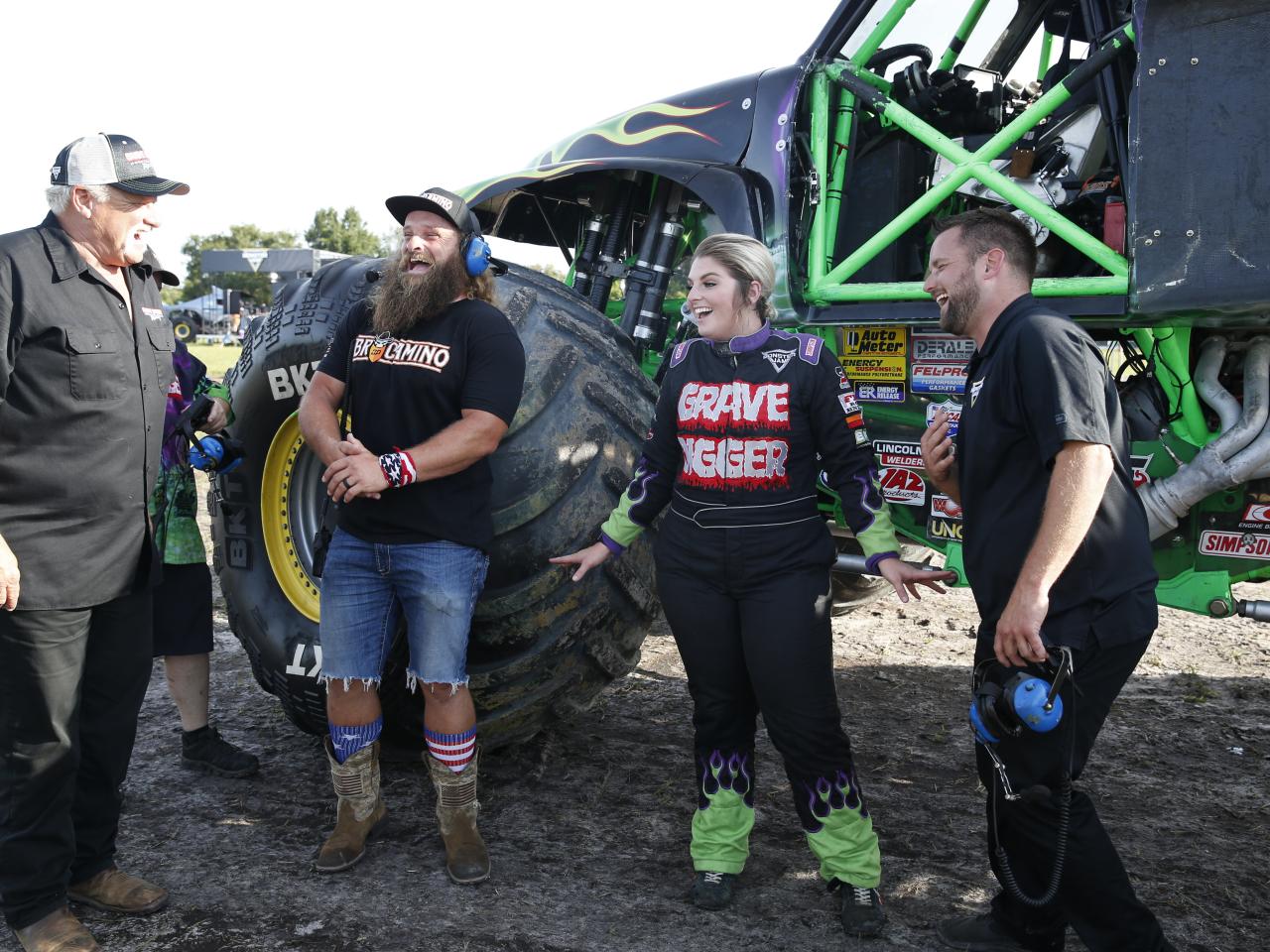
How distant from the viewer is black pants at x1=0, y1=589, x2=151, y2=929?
8.41 ft

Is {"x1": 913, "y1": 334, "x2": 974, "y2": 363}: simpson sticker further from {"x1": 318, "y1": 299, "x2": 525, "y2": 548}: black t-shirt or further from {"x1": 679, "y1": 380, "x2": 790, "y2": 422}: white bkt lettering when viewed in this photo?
{"x1": 318, "y1": 299, "x2": 525, "y2": 548}: black t-shirt

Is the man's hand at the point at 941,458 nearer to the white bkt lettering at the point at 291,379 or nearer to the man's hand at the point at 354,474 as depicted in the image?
the man's hand at the point at 354,474

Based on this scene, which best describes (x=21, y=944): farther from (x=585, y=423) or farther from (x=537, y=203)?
(x=537, y=203)

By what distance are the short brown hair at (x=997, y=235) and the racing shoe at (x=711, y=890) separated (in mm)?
1654

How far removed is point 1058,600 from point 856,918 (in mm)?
924

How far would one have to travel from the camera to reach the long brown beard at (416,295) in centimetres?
293

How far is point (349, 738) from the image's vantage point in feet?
9.86

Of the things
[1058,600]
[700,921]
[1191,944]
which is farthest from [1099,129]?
[700,921]

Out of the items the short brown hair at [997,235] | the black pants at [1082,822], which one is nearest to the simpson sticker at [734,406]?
the short brown hair at [997,235]

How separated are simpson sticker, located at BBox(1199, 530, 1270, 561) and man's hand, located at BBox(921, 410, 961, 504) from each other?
82cm

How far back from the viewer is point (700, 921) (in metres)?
2.67

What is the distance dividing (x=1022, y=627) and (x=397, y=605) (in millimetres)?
1668

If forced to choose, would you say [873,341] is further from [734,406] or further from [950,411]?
[734,406]

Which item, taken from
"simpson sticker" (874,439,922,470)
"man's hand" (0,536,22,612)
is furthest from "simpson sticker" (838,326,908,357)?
"man's hand" (0,536,22,612)
